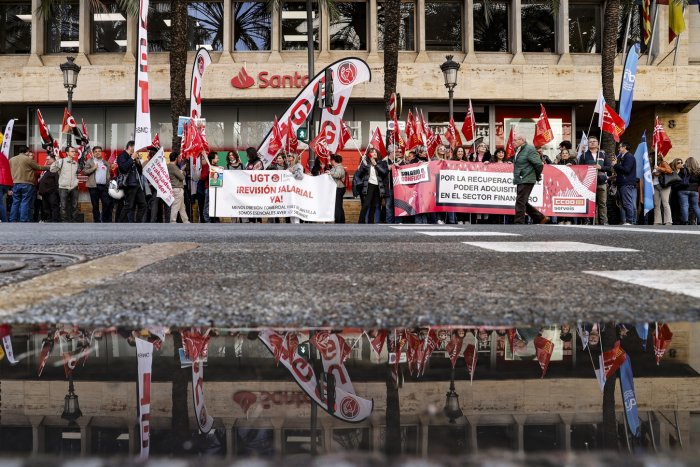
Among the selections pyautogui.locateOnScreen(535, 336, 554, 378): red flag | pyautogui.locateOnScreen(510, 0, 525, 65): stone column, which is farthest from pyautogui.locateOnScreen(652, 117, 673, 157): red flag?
pyautogui.locateOnScreen(535, 336, 554, 378): red flag

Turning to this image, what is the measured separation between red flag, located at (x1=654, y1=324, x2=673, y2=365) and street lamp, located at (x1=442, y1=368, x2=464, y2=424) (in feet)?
1.56

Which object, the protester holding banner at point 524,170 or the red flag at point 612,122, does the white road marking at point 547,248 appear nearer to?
the protester holding banner at point 524,170

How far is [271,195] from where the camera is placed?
16062 mm

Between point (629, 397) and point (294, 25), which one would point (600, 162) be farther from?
point (629, 397)

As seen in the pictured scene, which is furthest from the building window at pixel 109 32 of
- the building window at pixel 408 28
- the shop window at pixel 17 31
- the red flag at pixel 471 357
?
the red flag at pixel 471 357

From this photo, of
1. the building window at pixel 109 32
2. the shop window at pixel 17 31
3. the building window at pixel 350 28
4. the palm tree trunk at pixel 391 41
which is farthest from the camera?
the shop window at pixel 17 31

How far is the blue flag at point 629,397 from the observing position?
0.89 metres

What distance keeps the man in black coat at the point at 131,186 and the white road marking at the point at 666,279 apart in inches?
608

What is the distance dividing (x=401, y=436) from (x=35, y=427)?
47 centimetres

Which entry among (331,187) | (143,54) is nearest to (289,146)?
(331,187)

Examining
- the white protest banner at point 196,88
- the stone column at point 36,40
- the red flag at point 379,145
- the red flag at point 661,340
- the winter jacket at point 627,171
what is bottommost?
the red flag at point 661,340

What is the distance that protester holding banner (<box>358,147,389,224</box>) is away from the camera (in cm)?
1659

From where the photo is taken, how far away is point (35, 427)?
0.88 metres

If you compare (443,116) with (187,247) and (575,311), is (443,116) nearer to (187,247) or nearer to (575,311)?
(187,247)
